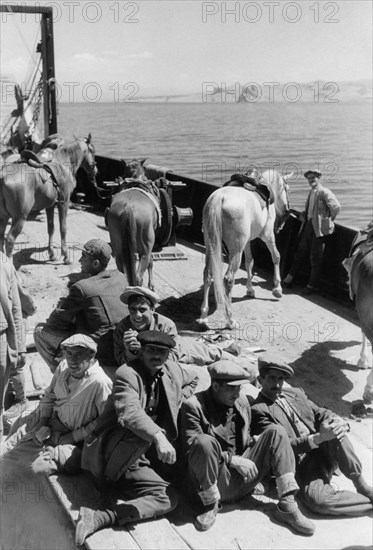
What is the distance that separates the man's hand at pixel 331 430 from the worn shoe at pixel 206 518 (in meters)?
0.79

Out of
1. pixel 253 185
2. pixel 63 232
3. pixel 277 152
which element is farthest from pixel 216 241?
pixel 277 152

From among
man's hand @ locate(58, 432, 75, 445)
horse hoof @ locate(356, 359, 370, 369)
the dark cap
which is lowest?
horse hoof @ locate(356, 359, 370, 369)

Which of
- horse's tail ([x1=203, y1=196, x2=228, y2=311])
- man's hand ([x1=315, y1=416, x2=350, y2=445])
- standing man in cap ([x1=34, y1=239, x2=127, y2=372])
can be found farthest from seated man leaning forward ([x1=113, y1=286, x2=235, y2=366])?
horse's tail ([x1=203, y1=196, x2=228, y2=311])

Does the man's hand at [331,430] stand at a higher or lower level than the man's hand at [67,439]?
higher

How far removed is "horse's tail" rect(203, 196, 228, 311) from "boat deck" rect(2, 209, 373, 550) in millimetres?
514

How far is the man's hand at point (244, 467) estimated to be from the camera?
4.30 m

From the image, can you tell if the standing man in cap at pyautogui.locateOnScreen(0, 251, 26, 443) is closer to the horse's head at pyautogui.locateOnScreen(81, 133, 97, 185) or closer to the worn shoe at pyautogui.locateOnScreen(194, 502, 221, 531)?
the worn shoe at pyautogui.locateOnScreen(194, 502, 221, 531)

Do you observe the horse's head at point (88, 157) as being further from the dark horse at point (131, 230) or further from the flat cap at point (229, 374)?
the flat cap at point (229, 374)

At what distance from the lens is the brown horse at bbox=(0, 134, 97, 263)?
10469 millimetres

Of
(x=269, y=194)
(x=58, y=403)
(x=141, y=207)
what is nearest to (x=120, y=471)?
(x=58, y=403)

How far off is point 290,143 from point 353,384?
1726 inches

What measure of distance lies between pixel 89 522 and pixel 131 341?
1.37m

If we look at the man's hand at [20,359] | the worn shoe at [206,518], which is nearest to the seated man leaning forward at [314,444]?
the worn shoe at [206,518]

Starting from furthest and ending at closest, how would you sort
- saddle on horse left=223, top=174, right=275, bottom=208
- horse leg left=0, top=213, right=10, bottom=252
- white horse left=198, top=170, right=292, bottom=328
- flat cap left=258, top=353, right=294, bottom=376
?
horse leg left=0, top=213, right=10, bottom=252
saddle on horse left=223, top=174, right=275, bottom=208
white horse left=198, top=170, right=292, bottom=328
flat cap left=258, top=353, right=294, bottom=376
